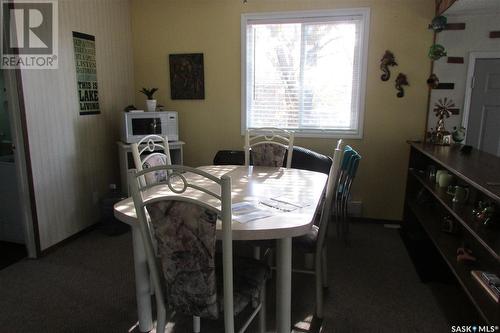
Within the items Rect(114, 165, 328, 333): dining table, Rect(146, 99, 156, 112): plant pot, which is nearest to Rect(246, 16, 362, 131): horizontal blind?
Rect(146, 99, 156, 112): plant pot

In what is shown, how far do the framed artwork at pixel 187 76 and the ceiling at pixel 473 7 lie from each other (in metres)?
2.49

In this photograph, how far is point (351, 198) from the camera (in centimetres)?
370

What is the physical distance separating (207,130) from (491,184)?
116 inches

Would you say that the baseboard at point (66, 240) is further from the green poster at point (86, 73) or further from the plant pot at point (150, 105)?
the plant pot at point (150, 105)

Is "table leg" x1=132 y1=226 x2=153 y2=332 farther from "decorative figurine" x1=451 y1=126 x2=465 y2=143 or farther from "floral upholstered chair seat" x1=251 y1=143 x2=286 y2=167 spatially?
"decorative figurine" x1=451 y1=126 x2=465 y2=143

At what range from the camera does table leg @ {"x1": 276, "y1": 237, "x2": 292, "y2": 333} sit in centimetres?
152

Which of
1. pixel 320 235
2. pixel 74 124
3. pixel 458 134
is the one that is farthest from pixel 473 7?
pixel 74 124

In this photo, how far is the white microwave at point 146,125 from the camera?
3.38 meters

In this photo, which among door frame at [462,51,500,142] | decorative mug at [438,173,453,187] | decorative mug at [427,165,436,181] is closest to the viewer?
decorative mug at [438,173,453,187]

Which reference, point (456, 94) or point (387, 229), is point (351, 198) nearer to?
point (387, 229)

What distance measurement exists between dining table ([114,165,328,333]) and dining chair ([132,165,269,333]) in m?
0.14

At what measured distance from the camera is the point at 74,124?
3.15m

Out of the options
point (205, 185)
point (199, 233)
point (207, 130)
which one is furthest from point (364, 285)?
point (207, 130)

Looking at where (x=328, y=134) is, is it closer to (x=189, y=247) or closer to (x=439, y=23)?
(x=439, y=23)
